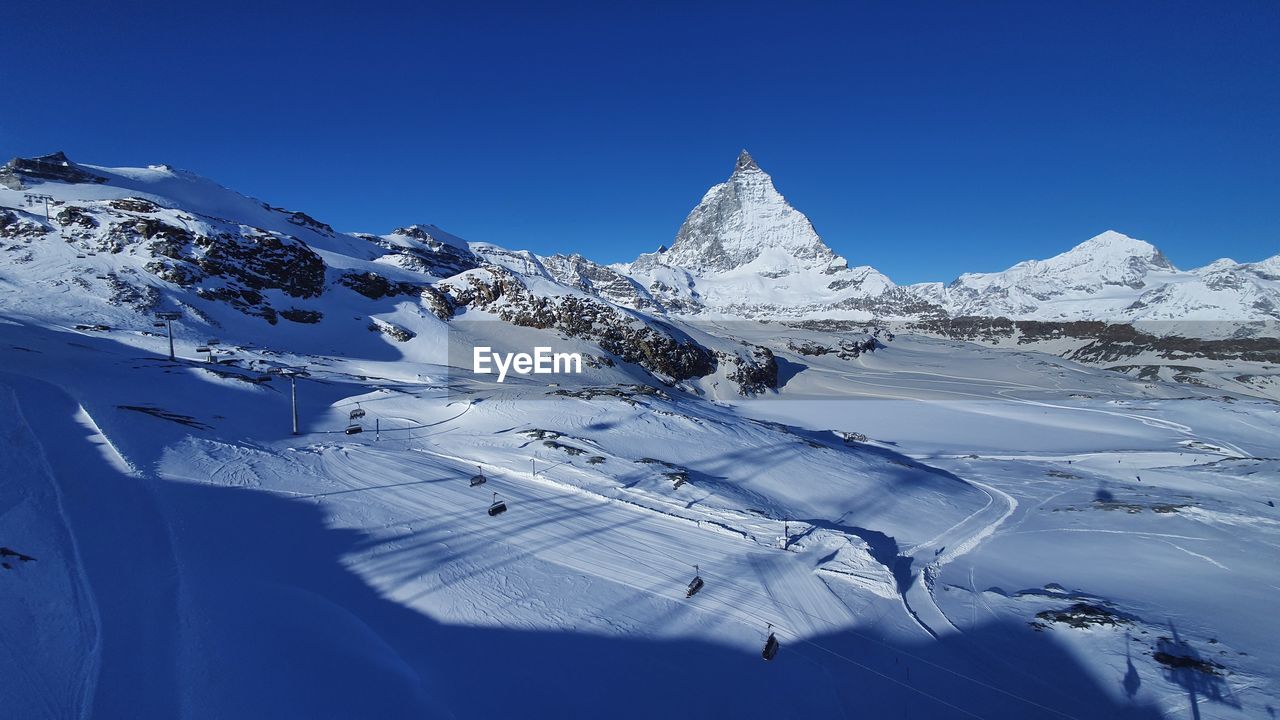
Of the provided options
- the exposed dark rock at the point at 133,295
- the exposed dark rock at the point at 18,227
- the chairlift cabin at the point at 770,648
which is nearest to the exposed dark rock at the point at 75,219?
the exposed dark rock at the point at 18,227

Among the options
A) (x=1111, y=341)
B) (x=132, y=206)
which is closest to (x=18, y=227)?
(x=132, y=206)

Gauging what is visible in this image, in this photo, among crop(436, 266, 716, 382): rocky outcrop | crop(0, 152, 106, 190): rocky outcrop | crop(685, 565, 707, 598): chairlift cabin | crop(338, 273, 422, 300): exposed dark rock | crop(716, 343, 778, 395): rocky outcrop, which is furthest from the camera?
crop(0, 152, 106, 190): rocky outcrop

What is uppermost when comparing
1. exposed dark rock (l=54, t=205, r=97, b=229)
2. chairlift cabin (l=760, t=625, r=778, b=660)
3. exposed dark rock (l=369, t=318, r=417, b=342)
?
exposed dark rock (l=54, t=205, r=97, b=229)

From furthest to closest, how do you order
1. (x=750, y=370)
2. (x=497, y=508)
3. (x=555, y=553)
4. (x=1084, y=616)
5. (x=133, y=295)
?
(x=750, y=370)
(x=133, y=295)
(x=497, y=508)
(x=555, y=553)
(x=1084, y=616)

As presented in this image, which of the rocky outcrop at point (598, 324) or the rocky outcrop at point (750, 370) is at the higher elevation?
the rocky outcrop at point (598, 324)

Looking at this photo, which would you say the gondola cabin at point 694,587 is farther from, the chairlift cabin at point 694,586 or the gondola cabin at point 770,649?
the gondola cabin at point 770,649

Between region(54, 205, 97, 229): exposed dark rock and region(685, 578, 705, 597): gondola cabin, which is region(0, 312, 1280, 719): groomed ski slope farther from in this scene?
region(54, 205, 97, 229): exposed dark rock

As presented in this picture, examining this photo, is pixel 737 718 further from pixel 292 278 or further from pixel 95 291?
pixel 292 278

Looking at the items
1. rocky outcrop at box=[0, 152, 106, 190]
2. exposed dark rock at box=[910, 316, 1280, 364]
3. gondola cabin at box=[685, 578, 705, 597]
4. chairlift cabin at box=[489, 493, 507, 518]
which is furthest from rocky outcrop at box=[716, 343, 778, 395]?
exposed dark rock at box=[910, 316, 1280, 364]

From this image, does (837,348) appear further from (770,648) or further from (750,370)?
(770,648)

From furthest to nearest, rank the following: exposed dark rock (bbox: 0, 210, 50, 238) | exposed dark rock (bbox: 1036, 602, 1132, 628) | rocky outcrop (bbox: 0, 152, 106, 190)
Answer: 1. rocky outcrop (bbox: 0, 152, 106, 190)
2. exposed dark rock (bbox: 0, 210, 50, 238)
3. exposed dark rock (bbox: 1036, 602, 1132, 628)

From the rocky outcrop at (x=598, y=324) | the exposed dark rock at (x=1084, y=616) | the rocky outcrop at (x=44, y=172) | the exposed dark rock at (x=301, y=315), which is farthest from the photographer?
the rocky outcrop at (x=44, y=172)

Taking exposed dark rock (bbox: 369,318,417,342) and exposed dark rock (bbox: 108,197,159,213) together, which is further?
exposed dark rock (bbox: 369,318,417,342)
